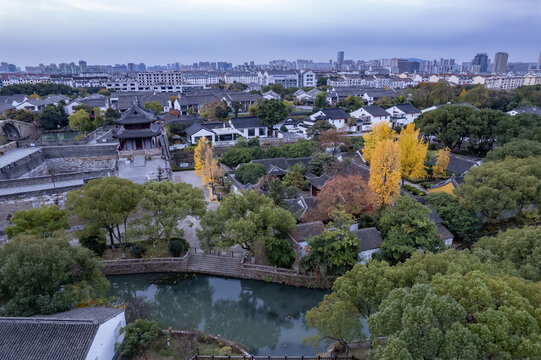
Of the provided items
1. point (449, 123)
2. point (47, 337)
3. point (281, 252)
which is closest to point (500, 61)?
point (449, 123)

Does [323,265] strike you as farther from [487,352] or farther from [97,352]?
[97,352]

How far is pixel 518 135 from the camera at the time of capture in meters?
29.8

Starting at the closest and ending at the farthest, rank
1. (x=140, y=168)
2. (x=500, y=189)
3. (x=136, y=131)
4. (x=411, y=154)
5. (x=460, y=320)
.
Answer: (x=460, y=320)
(x=500, y=189)
(x=411, y=154)
(x=140, y=168)
(x=136, y=131)

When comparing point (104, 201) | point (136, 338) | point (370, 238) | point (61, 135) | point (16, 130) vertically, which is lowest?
point (136, 338)

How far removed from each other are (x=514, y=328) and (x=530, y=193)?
14.4 m

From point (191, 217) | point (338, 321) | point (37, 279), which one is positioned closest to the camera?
point (338, 321)

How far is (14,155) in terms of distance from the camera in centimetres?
3045

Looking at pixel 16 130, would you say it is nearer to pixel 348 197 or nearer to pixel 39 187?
pixel 39 187

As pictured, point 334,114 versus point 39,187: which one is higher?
point 334,114

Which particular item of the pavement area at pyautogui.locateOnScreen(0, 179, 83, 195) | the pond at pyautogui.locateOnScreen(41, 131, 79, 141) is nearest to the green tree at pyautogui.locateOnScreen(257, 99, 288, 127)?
the pavement area at pyautogui.locateOnScreen(0, 179, 83, 195)

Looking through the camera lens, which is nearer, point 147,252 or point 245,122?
point 147,252

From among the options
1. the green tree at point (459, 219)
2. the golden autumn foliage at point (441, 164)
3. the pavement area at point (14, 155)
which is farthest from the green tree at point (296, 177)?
the pavement area at point (14, 155)

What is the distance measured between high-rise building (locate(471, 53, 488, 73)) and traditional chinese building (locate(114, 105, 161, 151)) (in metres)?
210

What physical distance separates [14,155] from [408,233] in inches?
1360
